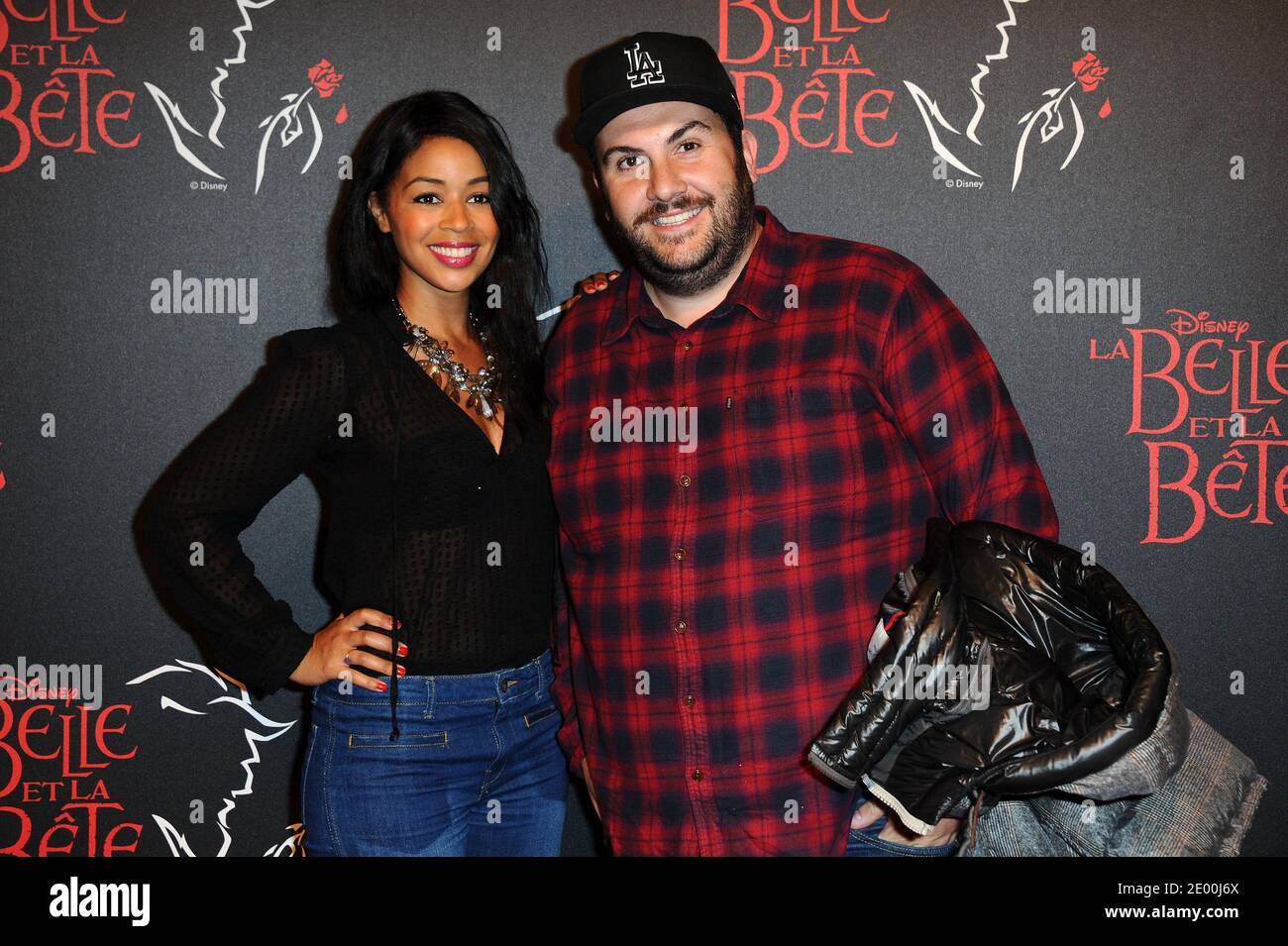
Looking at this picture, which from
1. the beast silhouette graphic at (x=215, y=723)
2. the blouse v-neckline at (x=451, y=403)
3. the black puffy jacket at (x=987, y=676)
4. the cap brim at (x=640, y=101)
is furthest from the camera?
the beast silhouette graphic at (x=215, y=723)

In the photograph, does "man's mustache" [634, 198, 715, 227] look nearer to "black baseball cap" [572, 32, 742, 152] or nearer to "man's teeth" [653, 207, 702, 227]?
"man's teeth" [653, 207, 702, 227]

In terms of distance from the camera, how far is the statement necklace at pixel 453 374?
1978 millimetres

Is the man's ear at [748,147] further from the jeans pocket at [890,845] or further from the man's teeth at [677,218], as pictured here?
the jeans pocket at [890,845]

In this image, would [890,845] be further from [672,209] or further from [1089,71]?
[1089,71]

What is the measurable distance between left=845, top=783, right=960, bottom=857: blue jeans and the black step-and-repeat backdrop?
0.89 metres

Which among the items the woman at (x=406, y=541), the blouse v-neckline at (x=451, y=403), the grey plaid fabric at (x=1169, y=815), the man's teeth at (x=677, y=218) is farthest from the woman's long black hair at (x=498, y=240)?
the grey plaid fabric at (x=1169, y=815)

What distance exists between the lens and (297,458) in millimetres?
1893

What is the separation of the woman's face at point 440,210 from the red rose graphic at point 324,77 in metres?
0.54

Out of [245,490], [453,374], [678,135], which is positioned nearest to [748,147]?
[678,135]

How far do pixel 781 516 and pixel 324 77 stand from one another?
1.46 meters

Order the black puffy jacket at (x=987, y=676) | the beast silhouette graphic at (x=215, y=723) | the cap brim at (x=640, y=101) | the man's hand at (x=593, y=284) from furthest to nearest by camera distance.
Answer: the beast silhouette graphic at (x=215, y=723) → the man's hand at (x=593, y=284) → the cap brim at (x=640, y=101) → the black puffy jacket at (x=987, y=676)

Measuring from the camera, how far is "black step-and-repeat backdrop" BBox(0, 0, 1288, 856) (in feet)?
7.61

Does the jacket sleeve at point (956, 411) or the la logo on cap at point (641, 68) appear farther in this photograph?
the la logo on cap at point (641, 68)

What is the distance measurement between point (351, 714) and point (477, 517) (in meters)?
0.42
